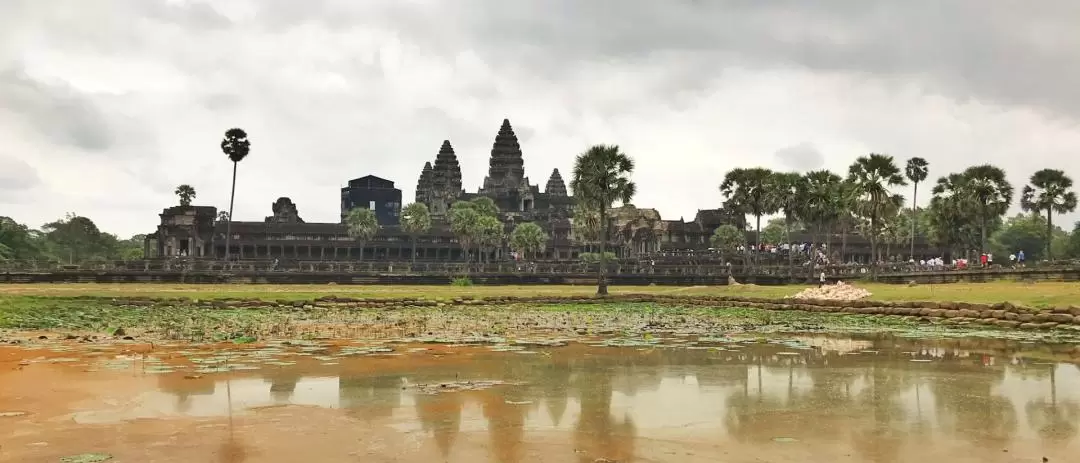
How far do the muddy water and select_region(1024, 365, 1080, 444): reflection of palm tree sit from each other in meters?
0.03

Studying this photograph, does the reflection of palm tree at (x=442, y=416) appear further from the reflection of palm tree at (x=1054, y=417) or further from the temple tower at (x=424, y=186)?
the temple tower at (x=424, y=186)

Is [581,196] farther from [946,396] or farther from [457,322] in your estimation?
[946,396]

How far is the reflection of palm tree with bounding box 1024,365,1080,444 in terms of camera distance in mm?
7941

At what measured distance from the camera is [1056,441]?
7.64 metres

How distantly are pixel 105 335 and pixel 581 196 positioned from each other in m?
33.3

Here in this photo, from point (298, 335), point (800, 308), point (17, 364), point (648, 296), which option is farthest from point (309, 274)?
point (17, 364)

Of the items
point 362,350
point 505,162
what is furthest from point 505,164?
point 362,350

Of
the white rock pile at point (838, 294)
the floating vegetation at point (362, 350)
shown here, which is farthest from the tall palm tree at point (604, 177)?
the floating vegetation at point (362, 350)

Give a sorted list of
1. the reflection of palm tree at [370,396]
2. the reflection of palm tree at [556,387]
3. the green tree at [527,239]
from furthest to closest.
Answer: the green tree at [527,239]
the reflection of palm tree at [556,387]
the reflection of palm tree at [370,396]

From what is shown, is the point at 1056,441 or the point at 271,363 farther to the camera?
the point at 271,363

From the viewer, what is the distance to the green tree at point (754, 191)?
68500mm

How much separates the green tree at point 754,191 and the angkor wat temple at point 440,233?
17006 mm

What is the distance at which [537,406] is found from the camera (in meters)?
9.62

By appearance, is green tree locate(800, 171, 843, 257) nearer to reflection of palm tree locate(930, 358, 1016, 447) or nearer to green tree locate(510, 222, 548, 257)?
green tree locate(510, 222, 548, 257)
